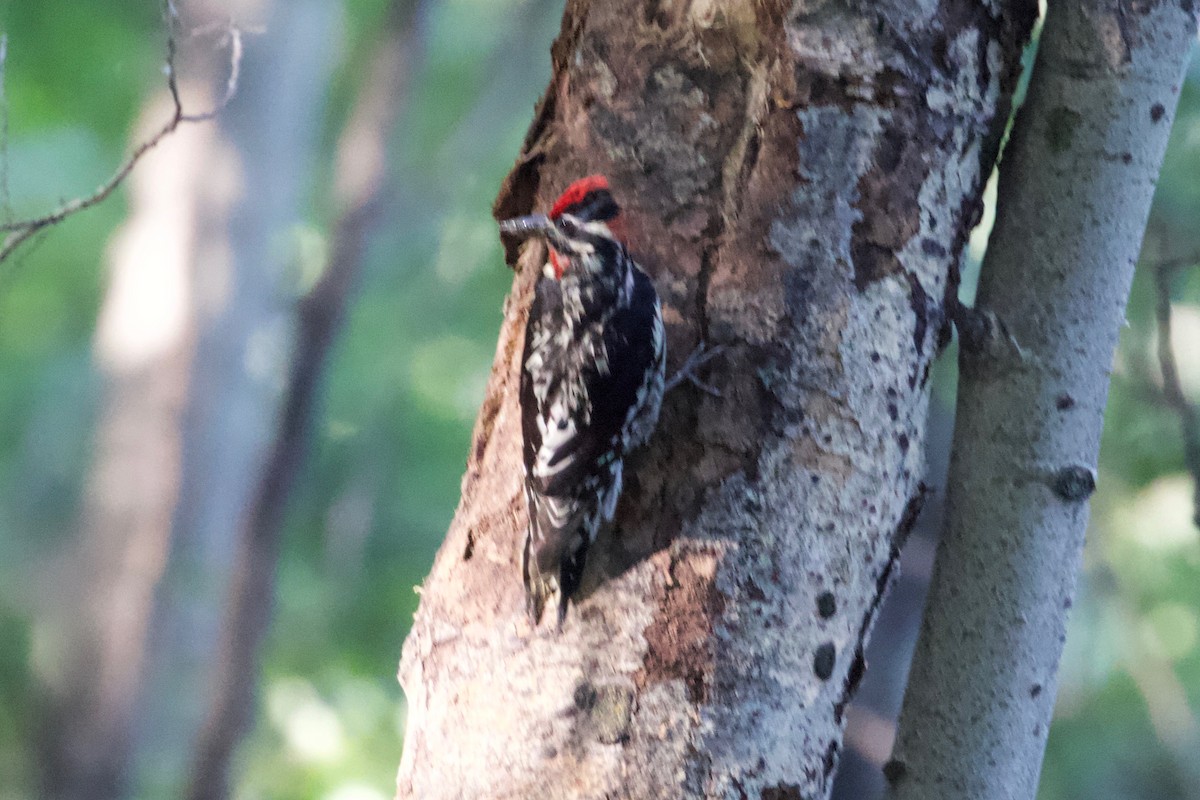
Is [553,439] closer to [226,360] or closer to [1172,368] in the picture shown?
[1172,368]

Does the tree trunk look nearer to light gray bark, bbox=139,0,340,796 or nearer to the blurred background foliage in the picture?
light gray bark, bbox=139,0,340,796

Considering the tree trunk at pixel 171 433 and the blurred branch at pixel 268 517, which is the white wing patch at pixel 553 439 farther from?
the tree trunk at pixel 171 433

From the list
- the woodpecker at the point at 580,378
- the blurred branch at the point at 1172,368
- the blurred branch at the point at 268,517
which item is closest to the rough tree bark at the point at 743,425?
the woodpecker at the point at 580,378

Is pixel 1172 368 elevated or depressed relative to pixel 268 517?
depressed

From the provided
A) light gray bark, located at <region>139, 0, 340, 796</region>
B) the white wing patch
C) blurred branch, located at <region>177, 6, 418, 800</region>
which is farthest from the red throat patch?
light gray bark, located at <region>139, 0, 340, 796</region>

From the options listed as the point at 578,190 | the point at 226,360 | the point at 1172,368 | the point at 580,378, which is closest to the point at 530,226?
the point at 578,190
